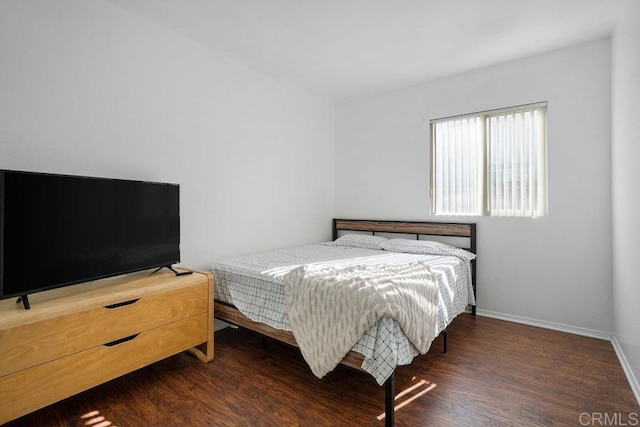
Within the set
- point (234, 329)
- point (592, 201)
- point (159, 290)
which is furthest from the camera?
point (234, 329)

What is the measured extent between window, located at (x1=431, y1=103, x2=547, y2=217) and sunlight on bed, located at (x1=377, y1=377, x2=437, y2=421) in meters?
2.04

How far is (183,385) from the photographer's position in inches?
83.4

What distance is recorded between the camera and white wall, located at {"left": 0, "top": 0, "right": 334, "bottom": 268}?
1.98m

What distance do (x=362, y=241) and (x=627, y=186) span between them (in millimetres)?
2332

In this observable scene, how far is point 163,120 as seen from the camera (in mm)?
2637

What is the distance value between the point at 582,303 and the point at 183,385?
3.41 metres

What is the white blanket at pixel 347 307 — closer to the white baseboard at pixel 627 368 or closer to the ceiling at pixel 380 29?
the white baseboard at pixel 627 368

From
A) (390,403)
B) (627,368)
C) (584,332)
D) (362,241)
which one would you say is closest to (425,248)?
(362,241)

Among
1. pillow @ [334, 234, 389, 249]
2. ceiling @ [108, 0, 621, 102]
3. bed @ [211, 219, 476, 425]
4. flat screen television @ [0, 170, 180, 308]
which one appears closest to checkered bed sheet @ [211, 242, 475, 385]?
bed @ [211, 219, 476, 425]

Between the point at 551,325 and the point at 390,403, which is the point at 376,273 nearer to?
the point at 390,403

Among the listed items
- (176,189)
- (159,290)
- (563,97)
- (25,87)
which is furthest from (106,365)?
(563,97)

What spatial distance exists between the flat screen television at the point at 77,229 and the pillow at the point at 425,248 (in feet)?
7.23

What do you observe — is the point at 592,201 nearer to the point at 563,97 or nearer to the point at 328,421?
the point at 563,97

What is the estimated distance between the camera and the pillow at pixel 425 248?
10.4ft
